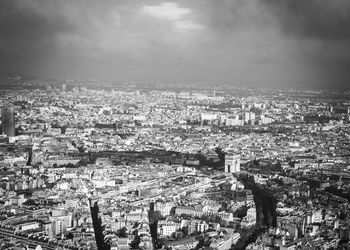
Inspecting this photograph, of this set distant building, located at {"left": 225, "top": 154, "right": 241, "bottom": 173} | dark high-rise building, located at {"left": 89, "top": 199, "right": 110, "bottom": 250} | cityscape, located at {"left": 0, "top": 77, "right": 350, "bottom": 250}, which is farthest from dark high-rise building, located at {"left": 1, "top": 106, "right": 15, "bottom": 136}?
dark high-rise building, located at {"left": 89, "top": 199, "right": 110, "bottom": 250}

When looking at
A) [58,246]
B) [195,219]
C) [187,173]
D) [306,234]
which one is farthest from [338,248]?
[187,173]

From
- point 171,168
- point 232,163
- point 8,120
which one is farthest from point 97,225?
point 8,120

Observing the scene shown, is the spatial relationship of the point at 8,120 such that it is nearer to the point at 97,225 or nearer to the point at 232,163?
the point at 232,163

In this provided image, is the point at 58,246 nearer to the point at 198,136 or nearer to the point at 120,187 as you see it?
the point at 120,187

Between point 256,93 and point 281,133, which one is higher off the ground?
point 256,93

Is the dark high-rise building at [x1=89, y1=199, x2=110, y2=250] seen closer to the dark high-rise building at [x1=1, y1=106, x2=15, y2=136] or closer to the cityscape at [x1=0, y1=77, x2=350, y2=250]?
the cityscape at [x1=0, y1=77, x2=350, y2=250]

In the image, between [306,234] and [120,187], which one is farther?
[120,187]
